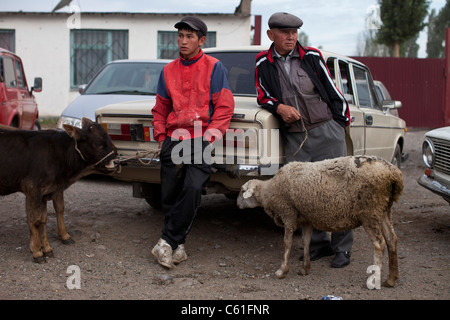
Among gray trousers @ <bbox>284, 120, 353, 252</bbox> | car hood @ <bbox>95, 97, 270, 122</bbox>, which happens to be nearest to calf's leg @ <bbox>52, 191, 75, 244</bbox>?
car hood @ <bbox>95, 97, 270, 122</bbox>

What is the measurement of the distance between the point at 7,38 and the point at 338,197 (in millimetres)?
16194

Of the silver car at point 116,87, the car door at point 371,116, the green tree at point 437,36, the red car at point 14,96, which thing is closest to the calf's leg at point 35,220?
the silver car at point 116,87

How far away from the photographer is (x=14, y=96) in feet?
30.8

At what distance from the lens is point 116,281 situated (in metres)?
4.12

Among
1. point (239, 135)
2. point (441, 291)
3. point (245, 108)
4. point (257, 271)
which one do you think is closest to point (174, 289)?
point (257, 271)

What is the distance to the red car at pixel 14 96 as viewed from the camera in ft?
29.1

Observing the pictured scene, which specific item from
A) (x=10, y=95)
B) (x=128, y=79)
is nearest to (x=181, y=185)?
(x=128, y=79)

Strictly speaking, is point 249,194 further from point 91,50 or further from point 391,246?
point 91,50

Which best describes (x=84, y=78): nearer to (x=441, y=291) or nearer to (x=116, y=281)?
(x=116, y=281)

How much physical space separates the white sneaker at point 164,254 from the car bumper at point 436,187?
306 centimetres

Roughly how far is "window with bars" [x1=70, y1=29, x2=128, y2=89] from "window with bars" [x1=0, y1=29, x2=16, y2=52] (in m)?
1.96

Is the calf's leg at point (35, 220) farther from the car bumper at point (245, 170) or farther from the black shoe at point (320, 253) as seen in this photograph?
the black shoe at point (320, 253)

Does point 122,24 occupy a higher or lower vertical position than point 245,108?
higher
